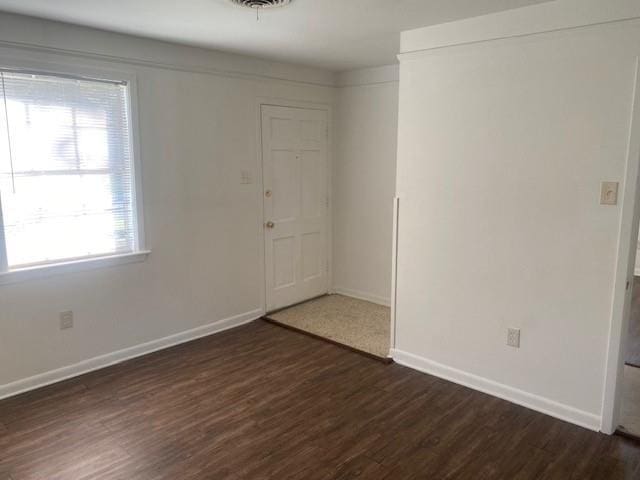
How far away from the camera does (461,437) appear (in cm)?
258

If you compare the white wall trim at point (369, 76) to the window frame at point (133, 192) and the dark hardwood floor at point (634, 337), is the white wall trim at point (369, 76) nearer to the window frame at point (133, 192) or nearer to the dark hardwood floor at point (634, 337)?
the window frame at point (133, 192)

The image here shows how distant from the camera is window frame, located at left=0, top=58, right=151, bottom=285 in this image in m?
2.90

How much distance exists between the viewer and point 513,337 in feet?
9.51

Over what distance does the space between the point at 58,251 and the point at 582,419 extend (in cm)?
342

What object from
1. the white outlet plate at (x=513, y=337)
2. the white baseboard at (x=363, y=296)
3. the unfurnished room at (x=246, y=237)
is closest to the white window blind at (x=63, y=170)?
the unfurnished room at (x=246, y=237)

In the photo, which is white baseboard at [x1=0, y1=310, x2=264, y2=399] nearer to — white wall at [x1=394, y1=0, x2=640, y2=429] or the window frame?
the window frame

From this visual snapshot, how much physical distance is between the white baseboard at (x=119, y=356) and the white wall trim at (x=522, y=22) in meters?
2.68

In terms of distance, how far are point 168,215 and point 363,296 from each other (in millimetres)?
2265

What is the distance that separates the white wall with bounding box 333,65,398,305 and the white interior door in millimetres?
199

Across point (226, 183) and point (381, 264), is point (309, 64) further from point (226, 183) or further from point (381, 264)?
point (381, 264)

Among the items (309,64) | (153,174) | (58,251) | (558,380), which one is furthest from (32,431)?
(309,64)

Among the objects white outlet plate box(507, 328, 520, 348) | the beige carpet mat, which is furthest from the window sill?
white outlet plate box(507, 328, 520, 348)

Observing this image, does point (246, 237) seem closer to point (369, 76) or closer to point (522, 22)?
point (369, 76)

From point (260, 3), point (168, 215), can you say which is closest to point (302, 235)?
point (168, 215)
